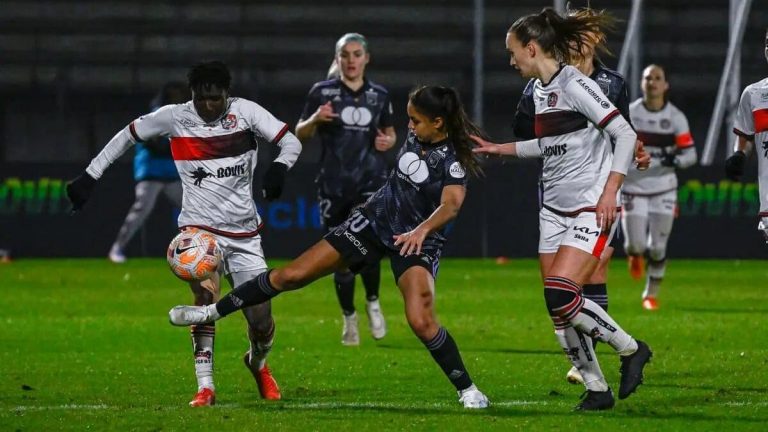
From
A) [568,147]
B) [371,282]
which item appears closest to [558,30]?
[568,147]

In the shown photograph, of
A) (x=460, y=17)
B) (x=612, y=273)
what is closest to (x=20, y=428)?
(x=612, y=273)

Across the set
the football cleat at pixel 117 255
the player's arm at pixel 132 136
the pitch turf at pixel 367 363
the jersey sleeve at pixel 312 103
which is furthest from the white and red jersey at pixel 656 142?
the football cleat at pixel 117 255

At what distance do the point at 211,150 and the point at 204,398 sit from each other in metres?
1.39

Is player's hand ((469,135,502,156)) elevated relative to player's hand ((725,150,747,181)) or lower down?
elevated

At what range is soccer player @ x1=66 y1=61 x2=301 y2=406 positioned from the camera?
8172mm

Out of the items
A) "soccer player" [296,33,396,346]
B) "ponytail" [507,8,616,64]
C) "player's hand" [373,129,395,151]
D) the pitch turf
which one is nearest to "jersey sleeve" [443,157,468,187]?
"ponytail" [507,8,616,64]

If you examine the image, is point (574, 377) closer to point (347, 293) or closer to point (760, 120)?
point (760, 120)

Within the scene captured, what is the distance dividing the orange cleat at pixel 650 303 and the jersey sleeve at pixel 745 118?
5.17 meters

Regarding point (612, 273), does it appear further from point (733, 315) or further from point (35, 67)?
point (35, 67)

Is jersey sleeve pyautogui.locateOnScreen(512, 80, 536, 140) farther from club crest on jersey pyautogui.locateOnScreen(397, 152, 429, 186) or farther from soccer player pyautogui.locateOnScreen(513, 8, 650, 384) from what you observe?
club crest on jersey pyautogui.locateOnScreen(397, 152, 429, 186)

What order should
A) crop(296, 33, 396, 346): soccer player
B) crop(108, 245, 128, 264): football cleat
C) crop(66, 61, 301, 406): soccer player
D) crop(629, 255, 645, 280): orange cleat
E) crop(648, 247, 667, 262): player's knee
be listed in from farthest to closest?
crop(108, 245, 128, 264): football cleat, crop(629, 255, 645, 280): orange cleat, crop(648, 247, 667, 262): player's knee, crop(296, 33, 396, 346): soccer player, crop(66, 61, 301, 406): soccer player

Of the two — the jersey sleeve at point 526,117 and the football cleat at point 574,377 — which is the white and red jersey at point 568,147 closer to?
the jersey sleeve at point 526,117

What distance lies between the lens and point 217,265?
788cm

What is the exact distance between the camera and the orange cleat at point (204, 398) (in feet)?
25.7
